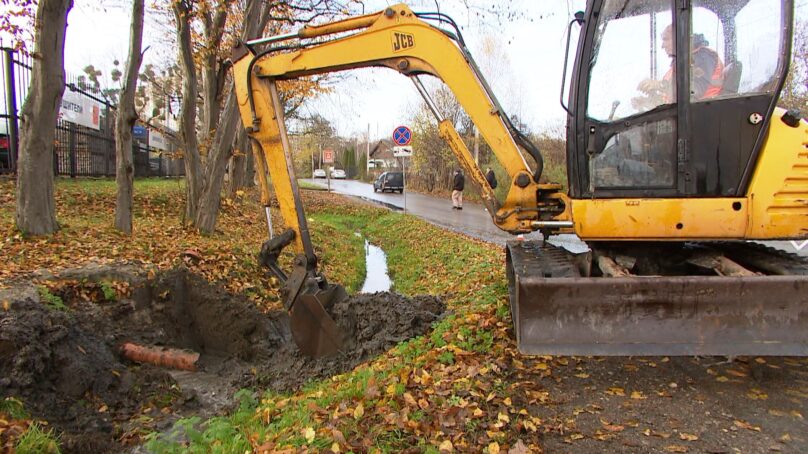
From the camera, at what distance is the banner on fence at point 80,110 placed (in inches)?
524

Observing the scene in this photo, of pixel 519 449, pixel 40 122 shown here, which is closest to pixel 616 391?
pixel 519 449

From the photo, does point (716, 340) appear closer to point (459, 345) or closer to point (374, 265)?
point (459, 345)

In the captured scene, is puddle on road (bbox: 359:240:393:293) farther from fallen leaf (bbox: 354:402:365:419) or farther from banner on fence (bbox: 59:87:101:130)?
banner on fence (bbox: 59:87:101:130)

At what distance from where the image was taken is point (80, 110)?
14094mm

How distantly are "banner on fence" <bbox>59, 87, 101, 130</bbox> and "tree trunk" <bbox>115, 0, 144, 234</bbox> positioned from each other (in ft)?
17.5

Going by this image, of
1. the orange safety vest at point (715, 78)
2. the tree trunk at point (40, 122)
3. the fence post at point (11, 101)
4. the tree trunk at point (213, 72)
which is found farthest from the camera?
the tree trunk at point (213, 72)

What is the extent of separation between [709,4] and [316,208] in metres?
19.2

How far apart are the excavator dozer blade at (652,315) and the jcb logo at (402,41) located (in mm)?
2691

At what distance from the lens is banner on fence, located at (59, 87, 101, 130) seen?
13303mm

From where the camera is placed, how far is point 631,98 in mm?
4168

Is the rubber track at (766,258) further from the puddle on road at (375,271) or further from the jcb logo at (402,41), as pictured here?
the puddle on road at (375,271)

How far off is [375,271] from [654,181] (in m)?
7.85

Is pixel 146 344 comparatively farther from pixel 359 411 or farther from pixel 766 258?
pixel 766 258

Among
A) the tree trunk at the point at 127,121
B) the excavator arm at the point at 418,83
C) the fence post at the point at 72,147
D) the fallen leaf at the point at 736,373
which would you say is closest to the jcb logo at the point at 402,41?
the excavator arm at the point at 418,83
